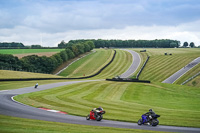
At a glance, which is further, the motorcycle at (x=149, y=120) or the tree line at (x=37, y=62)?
the tree line at (x=37, y=62)

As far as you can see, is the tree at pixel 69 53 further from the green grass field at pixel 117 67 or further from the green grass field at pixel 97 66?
the green grass field at pixel 117 67

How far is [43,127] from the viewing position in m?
20.1

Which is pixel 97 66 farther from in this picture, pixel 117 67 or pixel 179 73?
pixel 179 73

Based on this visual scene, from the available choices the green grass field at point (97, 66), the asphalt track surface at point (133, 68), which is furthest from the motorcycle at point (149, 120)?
the green grass field at point (97, 66)

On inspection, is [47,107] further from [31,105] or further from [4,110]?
[4,110]

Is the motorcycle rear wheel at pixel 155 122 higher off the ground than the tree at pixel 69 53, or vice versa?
the tree at pixel 69 53

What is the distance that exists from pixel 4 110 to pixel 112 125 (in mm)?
12329

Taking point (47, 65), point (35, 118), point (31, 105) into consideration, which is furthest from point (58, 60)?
point (35, 118)

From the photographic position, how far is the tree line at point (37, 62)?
342 ft

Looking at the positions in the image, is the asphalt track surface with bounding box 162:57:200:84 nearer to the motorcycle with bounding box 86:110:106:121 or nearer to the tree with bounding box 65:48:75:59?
the motorcycle with bounding box 86:110:106:121

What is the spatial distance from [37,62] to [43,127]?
10368 centimetres

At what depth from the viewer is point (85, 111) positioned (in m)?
29.2

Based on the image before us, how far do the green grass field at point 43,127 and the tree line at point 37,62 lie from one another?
269 ft

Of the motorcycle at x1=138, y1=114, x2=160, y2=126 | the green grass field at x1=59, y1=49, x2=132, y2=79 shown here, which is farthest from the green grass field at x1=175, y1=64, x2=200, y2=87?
the motorcycle at x1=138, y1=114, x2=160, y2=126
